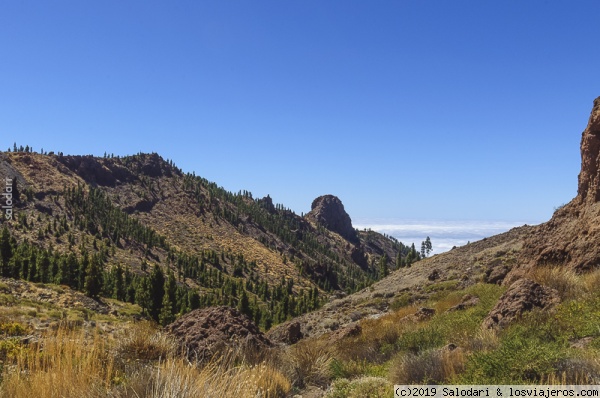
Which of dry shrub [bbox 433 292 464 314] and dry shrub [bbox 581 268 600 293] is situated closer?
dry shrub [bbox 581 268 600 293]

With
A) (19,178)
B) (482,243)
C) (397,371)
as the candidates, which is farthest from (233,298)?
(19,178)

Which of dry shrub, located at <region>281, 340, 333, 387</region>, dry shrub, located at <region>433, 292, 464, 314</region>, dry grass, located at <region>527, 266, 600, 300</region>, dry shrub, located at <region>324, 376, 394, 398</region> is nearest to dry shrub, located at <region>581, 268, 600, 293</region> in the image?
dry grass, located at <region>527, 266, 600, 300</region>

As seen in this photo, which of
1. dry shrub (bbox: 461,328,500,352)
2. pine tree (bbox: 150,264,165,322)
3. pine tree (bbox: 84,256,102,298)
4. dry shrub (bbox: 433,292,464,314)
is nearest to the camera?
dry shrub (bbox: 461,328,500,352)

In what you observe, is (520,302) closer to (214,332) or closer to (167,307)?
(214,332)

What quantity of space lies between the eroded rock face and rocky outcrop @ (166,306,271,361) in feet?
18.4

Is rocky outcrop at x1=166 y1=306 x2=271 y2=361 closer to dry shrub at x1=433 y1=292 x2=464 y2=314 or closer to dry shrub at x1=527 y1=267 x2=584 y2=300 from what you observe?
dry shrub at x1=527 y1=267 x2=584 y2=300

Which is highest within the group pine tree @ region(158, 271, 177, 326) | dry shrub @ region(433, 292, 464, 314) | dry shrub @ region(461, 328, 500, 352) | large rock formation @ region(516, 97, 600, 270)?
large rock formation @ region(516, 97, 600, 270)

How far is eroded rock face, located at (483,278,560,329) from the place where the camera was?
341 inches

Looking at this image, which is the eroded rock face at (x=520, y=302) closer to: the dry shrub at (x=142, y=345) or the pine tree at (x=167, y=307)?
the dry shrub at (x=142, y=345)

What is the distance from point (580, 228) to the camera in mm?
13227

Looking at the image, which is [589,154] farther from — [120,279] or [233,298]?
[233,298]

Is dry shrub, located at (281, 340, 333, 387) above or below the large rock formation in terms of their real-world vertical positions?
below

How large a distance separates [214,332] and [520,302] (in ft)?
24.4

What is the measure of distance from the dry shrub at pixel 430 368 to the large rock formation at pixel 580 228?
26.8ft
